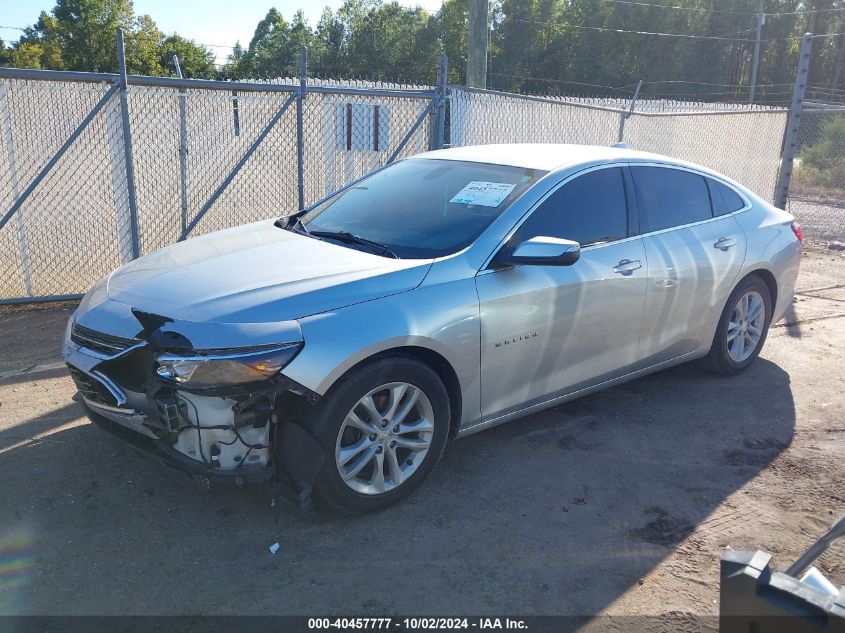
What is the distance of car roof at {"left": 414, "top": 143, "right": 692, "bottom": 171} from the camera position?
448cm

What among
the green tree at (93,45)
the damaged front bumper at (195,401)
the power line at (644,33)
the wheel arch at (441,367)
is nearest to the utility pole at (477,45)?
the wheel arch at (441,367)

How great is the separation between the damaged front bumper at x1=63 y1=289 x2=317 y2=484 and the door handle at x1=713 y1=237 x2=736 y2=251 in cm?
324

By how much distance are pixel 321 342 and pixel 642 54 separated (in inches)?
2091

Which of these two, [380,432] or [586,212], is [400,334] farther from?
[586,212]

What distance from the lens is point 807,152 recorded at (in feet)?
73.2

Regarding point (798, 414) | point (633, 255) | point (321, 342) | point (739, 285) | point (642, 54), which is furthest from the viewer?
point (642, 54)

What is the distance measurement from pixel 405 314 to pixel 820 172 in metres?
21.6

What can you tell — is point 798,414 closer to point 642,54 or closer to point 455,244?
point 455,244

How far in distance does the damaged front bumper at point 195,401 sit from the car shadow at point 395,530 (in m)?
0.16

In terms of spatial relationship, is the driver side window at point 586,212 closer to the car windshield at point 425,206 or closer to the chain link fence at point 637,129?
the car windshield at point 425,206

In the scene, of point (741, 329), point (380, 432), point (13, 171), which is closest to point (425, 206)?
point (380, 432)

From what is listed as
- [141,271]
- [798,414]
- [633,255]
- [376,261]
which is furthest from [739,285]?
[141,271]

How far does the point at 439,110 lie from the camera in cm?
824

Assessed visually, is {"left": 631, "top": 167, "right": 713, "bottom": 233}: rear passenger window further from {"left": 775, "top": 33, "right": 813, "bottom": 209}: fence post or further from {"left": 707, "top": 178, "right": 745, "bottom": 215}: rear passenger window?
{"left": 775, "top": 33, "right": 813, "bottom": 209}: fence post
